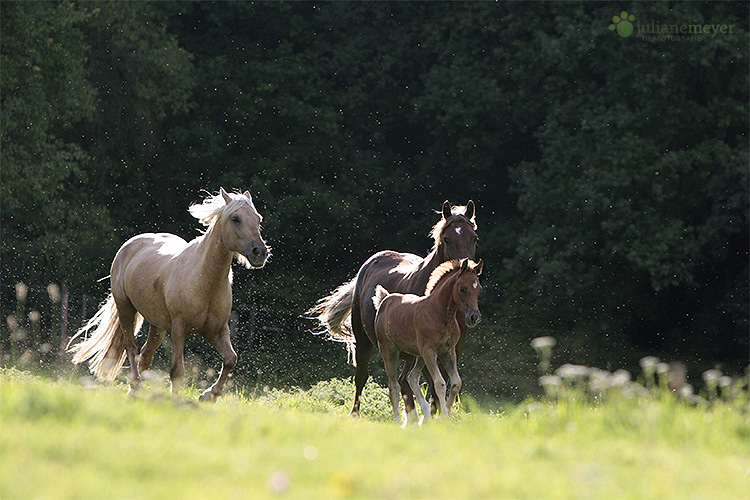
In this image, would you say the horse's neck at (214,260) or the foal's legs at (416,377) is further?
the foal's legs at (416,377)

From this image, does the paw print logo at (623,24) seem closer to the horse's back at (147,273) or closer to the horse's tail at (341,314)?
the horse's tail at (341,314)

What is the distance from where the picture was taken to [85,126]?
90.4 feet

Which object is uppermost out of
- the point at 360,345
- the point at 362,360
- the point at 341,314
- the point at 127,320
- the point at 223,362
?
the point at 223,362

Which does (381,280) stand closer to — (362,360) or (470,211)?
(362,360)

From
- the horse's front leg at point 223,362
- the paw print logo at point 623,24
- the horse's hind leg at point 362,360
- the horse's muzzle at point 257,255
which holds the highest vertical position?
the paw print logo at point 623,24

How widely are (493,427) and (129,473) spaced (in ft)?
10.5

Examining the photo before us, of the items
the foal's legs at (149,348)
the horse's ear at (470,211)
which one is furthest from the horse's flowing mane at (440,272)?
the foal's legs at (149,348)

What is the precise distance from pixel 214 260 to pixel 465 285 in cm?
253

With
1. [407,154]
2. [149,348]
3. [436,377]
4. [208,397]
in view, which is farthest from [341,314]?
[407,154]

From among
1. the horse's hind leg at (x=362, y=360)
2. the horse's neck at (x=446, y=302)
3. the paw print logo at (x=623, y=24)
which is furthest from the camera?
the paw print logo at (x=623, y=24)

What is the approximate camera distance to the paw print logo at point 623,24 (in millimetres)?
23533

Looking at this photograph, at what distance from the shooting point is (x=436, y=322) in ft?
30.1

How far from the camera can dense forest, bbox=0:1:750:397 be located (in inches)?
918

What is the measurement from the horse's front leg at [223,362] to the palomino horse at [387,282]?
1.93 metres
